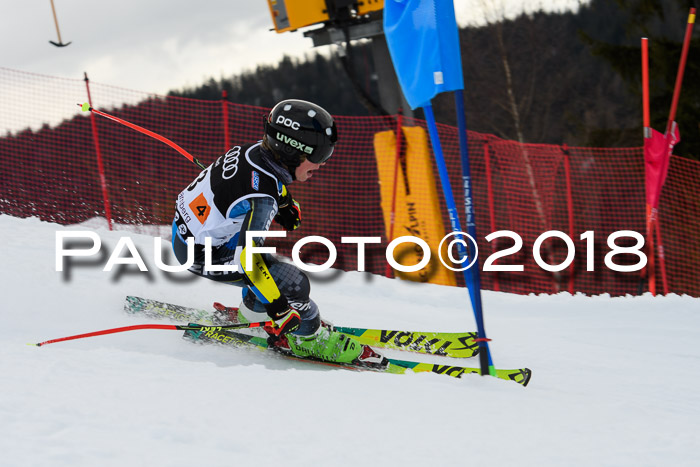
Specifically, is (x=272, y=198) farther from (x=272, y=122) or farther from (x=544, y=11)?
(x=544, y=11)

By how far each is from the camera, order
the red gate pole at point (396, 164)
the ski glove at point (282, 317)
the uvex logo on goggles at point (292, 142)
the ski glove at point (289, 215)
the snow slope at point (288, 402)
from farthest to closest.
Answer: the red gate pole at point (396, 164), the ski glove at point (289, 215), the uvex logo on goggles at point (292, 142), the ski glove at point (282, 317), the snow slope at point (288, 402)

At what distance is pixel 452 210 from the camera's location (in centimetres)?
346

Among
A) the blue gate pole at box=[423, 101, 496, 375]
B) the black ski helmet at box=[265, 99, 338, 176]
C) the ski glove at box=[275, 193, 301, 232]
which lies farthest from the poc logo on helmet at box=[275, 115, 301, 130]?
the blue gate pole at box=[423, 101, 496, 375]

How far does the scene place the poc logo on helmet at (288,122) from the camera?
11.0ft

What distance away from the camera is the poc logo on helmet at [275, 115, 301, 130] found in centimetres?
335

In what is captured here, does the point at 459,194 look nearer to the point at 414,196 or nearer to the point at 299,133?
the point at 414,196

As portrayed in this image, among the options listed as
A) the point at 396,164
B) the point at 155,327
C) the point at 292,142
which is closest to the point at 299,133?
the point at 292,142

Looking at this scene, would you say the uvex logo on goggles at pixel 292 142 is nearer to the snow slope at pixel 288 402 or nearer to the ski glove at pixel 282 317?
the ski glove at pixel 282 317

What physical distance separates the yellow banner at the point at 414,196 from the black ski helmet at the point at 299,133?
5.16 metres

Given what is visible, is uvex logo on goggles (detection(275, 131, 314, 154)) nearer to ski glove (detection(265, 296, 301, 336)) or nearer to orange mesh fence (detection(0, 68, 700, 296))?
ski glove (detection(265, 296, 301, 336))

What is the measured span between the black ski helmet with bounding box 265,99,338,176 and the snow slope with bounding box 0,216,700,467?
1101mm

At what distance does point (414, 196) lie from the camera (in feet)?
29.0

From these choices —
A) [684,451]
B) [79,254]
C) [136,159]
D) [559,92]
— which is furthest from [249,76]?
[684,451]

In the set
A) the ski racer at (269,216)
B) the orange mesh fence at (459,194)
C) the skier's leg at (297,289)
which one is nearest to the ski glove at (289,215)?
the ski racer at (269,216)
